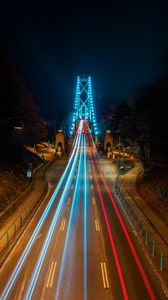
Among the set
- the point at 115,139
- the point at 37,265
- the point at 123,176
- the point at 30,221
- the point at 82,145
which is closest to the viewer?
the point at 37,265

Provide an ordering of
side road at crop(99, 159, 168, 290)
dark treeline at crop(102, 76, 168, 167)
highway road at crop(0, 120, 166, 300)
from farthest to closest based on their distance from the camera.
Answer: dark treeline at crop(102, 76, 168, 167) → side road at crop(99, 159, 168, 290) → highway road at crop(0, 120, 166, 300)

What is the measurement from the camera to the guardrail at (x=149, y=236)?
56.2 ft

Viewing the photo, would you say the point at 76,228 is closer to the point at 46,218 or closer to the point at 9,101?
the point at 46,218

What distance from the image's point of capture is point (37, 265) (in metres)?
16.8

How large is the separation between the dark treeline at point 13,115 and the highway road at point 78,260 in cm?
826

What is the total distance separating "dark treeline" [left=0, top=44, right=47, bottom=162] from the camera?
3434 cm

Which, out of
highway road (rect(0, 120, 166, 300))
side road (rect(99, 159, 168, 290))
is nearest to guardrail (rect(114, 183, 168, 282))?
side road (rect(99, 159, 168, 290))

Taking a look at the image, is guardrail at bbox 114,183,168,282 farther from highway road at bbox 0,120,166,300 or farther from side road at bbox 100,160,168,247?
highway road at bbox 0,120,166,300

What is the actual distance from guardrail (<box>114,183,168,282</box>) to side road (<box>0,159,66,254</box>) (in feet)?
27.1

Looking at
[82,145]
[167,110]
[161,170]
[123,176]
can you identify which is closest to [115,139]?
[82,145]

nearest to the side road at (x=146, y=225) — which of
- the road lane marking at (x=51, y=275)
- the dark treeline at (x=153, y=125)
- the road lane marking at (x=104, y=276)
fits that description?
the road lane marking at (x=104, y=276)

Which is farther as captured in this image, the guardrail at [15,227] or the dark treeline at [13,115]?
the dark treeline at [13,115]

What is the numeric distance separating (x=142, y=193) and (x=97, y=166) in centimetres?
2760

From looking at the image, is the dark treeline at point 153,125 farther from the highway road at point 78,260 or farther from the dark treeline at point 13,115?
the dark treeline at point 13,115
